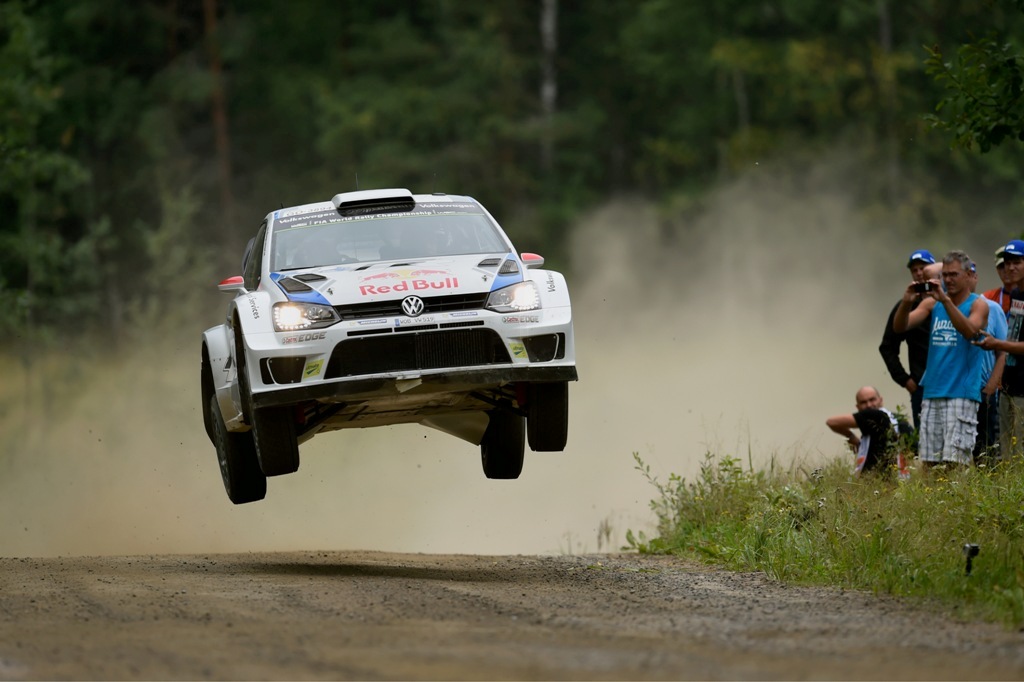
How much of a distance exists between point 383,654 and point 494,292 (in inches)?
141

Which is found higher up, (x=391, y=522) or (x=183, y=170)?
(x=183, y=170)

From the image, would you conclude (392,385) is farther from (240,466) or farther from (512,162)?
(512,162)

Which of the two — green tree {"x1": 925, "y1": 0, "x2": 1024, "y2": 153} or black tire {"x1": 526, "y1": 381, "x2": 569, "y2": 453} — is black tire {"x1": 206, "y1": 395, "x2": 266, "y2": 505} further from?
green tree {"x1": 925, "y1": 0, "x2": 1024, "y2": 153}

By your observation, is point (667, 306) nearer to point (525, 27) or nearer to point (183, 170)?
point (525, 27)

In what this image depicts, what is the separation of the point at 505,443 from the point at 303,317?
2.36 meters

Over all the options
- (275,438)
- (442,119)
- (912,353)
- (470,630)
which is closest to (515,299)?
(275,438)

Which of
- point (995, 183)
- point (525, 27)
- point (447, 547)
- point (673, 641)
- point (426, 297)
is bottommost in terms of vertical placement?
point (447, 547)

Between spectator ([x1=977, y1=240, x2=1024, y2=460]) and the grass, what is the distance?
53 centimetres

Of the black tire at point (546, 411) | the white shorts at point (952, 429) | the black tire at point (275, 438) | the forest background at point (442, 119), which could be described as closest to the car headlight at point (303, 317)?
the black tire at point (275, 438)

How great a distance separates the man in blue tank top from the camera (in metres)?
11.0

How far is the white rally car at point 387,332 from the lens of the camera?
9.55 meters

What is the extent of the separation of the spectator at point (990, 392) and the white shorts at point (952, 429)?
13cm

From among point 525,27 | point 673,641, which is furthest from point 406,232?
point 525,27

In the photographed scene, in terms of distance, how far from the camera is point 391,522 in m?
18.2
